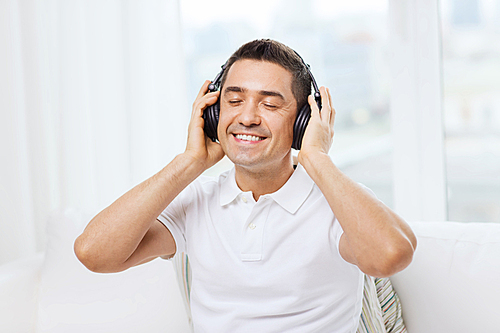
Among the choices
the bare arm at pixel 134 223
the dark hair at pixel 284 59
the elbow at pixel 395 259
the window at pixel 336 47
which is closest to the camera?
the elbow at pixel 395 259

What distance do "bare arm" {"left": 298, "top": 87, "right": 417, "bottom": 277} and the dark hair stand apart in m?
0.24

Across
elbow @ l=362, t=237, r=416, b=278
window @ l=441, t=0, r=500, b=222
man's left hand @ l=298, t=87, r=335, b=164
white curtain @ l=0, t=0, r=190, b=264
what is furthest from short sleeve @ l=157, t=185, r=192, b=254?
window @ l=441, t=0, r=500, b=222

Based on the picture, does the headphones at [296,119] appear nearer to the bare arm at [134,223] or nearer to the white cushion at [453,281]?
the bare arm at [134,223]

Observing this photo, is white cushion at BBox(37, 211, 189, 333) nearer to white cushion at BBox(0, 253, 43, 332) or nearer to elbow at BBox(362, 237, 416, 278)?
white cushion at BBox(0, 253, 43, 332)

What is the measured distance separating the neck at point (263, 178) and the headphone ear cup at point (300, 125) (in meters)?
0.11

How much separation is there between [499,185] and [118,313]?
2.08 metres

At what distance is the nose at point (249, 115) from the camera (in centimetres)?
145

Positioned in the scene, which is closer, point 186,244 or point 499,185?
point 186,244

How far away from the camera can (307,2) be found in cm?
286

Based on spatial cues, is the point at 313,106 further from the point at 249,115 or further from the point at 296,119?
the point at 249,115

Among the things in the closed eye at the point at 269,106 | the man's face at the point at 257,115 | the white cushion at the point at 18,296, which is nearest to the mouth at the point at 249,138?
the man's face at the point at 257,115

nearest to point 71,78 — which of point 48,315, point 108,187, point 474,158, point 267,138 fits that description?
point 108,187

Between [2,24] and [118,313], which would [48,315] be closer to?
[118,313]

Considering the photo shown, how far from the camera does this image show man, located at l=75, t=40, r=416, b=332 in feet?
4.62
